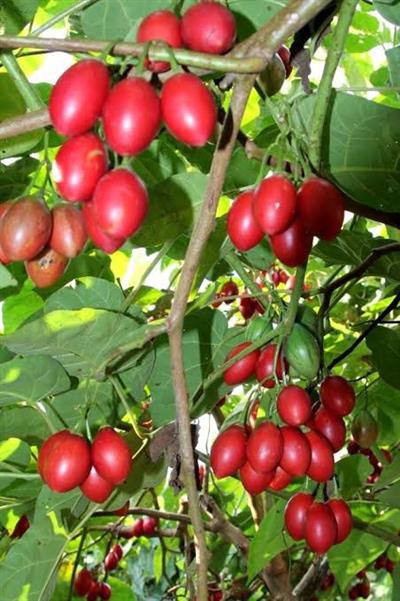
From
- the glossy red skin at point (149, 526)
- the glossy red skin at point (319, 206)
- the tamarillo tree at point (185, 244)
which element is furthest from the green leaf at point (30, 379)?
the glossy red skin at point (149, 526)

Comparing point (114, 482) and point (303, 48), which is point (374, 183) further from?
point (114, 482)

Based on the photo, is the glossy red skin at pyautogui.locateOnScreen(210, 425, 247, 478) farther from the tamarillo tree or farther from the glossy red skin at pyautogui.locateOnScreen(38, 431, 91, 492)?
the glossy red skin at pyautogui.locateOnScreen(38, 431, 91, 492)

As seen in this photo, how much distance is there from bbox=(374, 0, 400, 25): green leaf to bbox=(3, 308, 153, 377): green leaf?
0.45m

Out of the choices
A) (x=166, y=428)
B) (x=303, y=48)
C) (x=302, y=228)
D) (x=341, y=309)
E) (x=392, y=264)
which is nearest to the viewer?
(x=302, y=228)

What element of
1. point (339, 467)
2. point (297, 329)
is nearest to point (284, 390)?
point (297, 329)

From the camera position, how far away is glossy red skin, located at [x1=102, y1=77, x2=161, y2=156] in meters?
0.50

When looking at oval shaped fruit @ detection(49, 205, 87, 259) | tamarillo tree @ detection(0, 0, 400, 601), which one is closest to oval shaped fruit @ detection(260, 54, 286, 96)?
tamarillo tree @ detection(0, 0, 400, 601)

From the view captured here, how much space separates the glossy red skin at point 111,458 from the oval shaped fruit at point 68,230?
34 cm

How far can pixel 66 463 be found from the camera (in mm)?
874

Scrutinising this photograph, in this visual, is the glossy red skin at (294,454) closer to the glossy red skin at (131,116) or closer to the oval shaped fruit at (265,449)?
the oval shaped fruit at (265,449)

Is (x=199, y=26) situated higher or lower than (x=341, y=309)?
higher

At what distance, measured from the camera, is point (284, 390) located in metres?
0.98

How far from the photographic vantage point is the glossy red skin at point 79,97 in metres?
0.52

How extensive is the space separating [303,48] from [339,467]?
1.00 metres
